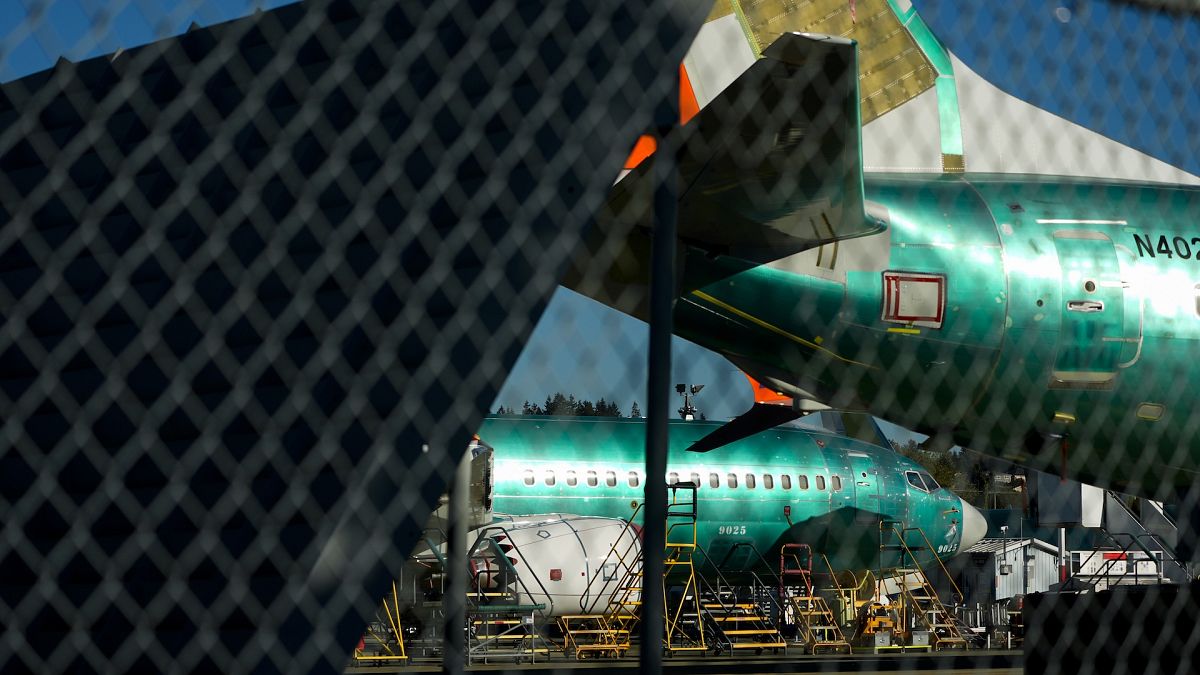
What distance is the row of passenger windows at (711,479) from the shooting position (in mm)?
17594

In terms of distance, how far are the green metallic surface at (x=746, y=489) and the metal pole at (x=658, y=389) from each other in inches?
551

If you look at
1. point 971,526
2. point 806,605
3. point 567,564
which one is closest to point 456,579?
point 567,564

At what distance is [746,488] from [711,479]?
22.8 inches

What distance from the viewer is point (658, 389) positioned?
262 centimetres

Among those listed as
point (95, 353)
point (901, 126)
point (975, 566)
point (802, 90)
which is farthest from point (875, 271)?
point (975, 566)

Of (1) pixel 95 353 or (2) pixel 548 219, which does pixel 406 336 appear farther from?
(1) pixel 95 353

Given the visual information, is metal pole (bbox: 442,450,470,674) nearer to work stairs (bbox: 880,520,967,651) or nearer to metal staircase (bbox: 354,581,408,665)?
metal staircase (bbox: 354,581,408,665)

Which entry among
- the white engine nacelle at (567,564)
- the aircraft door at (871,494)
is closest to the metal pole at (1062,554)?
the aircraft door at (871,494)

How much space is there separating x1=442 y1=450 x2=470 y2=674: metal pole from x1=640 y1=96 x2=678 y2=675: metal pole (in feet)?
1.66

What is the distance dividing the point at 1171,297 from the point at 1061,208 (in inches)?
36.0

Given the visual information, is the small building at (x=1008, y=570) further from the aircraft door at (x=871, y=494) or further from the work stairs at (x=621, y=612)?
the work stairs at (x=621, y=612)

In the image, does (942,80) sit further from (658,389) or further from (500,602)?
(500,602)

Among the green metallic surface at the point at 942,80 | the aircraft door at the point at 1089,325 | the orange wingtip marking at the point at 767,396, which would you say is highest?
the green metallic surface at the point at 942,80

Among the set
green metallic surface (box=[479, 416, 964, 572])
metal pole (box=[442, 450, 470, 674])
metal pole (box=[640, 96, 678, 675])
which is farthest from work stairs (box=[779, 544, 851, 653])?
metal pole (box=[640, 96, 678, 675])
